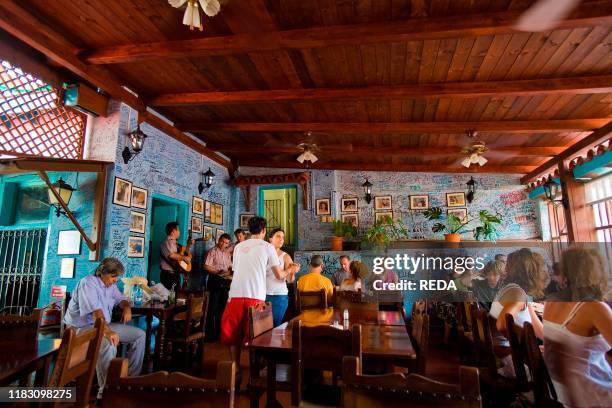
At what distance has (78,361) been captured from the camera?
192 cm

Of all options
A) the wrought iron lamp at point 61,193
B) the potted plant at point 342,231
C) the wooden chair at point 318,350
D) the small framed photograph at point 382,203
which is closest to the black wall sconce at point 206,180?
the wrought iron lamp at point 61,193

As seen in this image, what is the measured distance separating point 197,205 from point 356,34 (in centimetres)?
470

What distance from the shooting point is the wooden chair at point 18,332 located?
2318mm

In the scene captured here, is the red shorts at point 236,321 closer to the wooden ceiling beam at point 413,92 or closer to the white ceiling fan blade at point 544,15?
the wooden ceiling beam at point 413,92

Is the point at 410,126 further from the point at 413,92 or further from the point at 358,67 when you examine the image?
the point at 358,67

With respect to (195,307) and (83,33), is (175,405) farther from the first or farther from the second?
(83,33)

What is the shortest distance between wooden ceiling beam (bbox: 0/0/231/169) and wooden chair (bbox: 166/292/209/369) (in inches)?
114

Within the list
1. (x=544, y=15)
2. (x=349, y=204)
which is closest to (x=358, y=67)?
(x=544, y=15)

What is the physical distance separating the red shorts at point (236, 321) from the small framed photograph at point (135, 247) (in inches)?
106

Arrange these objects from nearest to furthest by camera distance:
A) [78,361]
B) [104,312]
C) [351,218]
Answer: [78,361], [104,312], [351,218]

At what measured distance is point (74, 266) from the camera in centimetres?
486

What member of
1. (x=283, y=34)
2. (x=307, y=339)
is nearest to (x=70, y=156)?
(x=283, y=34)

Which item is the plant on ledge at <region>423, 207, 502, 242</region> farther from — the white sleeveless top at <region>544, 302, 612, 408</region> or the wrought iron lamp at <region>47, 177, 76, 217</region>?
the wrought iron lamp at <region>47, 177, 76, 217</region>

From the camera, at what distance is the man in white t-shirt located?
3.24 m
